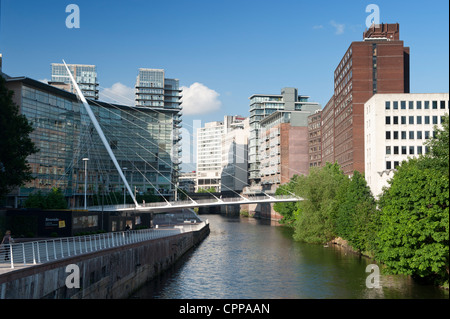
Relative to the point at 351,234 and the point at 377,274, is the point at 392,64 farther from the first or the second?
the point at 377,274

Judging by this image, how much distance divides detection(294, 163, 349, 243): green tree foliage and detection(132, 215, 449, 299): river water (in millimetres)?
5008

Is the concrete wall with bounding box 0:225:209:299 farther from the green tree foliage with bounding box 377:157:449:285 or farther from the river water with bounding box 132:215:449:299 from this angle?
the green tree foliage with bounding box 377:157:449:285

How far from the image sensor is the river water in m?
38.3

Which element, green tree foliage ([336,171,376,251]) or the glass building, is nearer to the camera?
green tree foliage ([336,171,376,251])

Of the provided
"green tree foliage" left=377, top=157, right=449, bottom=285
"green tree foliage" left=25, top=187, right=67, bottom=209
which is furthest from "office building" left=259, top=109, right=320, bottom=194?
"green tree foliage" left=377, top=157, right=449, bottom=285

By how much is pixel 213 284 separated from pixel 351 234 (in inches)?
912

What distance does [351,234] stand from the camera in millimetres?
60375

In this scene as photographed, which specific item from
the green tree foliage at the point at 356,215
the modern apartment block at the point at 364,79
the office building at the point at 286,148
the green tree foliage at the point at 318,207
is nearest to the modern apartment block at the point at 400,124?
the green tree foliage at the point at 318,207

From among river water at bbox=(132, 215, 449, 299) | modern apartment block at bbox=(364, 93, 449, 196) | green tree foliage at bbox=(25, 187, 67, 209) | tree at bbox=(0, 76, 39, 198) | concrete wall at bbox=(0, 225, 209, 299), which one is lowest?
river water at bbox=(132, 215, 449, 299)

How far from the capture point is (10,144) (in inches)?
1775

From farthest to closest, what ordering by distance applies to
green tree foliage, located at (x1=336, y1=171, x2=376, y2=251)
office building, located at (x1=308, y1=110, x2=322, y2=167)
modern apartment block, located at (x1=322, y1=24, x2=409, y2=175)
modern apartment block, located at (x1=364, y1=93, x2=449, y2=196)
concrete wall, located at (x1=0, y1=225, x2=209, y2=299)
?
office building, located at (x1=308, y1=110, x2=322, y2=167) < modern apartment block, located at (x1=322, y1=24, x2=409, y2=175) < modern apartment block, located at (x1=364, y1=93, x2=449, y2=196) < green tree foliage, located at (x1=336, y1=171, x2=376, y2=251) < concrete wall, located at (x1=0, y1=225, x2=209, y2=299)

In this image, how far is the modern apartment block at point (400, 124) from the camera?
8719cm

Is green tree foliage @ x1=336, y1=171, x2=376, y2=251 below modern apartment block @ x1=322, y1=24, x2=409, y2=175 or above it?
below

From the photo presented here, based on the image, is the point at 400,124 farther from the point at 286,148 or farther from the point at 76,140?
the point at 286,148
